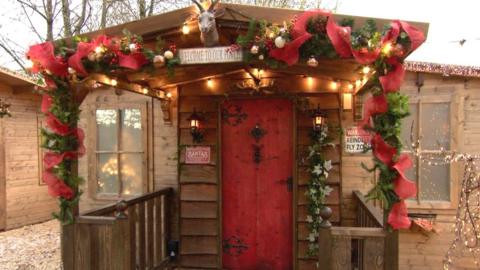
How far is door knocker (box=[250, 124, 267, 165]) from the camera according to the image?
4023 millimetres

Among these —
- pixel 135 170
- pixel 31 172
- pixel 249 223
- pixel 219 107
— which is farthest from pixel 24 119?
pixel 249 223

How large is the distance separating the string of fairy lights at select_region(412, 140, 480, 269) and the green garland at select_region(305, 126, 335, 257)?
A: 131cm

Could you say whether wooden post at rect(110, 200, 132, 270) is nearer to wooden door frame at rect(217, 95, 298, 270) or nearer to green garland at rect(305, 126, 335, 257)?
wooden door frame at rect(217, 95, 298, 270)

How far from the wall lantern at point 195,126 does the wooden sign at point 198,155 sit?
0.35ft

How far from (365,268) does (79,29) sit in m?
10.4

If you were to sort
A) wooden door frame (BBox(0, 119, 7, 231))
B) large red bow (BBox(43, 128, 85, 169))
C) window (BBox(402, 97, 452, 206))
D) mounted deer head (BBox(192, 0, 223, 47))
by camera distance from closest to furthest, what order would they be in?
mounted deer head (BBox(192, 0, 223, 47)) < large red bow (BBox(43, 128, 85, 169)) < window (BBox(402, 97, 452, 206)) < wooden door frame (BBox(0, 119, 7, 231))

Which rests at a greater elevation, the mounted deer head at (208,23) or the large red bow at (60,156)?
the mounted deer head at (208,23)

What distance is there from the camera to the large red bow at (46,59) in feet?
8.51

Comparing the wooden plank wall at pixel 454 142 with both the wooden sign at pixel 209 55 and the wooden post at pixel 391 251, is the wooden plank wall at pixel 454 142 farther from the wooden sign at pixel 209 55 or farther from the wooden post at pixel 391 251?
the wooden sign at pixel 209 55

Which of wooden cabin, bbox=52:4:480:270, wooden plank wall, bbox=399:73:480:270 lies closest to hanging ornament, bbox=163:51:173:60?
wooden cabin, bbox=52:4:480:270

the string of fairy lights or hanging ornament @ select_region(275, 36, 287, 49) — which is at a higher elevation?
hanging ornament @ select_region(275, 36, 287, 49)

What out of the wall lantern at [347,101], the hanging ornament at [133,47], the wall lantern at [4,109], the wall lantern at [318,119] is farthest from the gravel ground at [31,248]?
the wall lantern at [347,101]

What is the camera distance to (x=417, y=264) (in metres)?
4.33

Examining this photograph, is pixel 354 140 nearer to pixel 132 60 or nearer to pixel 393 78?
pixel 393 78
